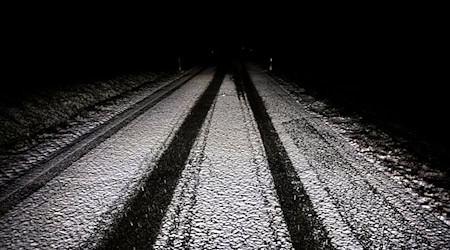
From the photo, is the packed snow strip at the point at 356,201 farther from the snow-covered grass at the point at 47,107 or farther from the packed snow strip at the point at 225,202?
the snow-covered grass at the point at 47,107

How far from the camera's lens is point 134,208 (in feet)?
10.2

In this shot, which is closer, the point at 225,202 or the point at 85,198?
the point at 225,202

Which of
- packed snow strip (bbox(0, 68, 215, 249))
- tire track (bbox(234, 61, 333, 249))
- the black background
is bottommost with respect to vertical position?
packed snow strip (bbox(0, 68, 215, 249))

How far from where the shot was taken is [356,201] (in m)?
3.21

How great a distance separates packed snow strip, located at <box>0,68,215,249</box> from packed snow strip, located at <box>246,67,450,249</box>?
2183 mm

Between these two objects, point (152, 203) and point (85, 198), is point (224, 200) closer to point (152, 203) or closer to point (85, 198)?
point (152, 203)

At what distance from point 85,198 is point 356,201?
3056mm

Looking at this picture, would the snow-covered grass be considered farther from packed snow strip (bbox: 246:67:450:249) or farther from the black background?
packed snow strip (bbox: 246:67:450:249)

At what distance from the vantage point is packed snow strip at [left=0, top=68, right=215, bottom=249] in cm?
266

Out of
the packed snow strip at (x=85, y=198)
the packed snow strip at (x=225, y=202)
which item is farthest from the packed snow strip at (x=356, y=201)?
the packed snow strip at (x=85, y=198)

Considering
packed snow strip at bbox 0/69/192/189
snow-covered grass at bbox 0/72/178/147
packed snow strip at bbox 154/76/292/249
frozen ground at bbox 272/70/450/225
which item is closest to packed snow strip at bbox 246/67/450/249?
frozen ground at bbox 272/70/450/225

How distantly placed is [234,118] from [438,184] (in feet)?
13.3

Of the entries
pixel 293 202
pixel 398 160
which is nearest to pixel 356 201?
pixel 293 202

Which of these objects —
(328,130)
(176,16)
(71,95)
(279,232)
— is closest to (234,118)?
(328,130)
